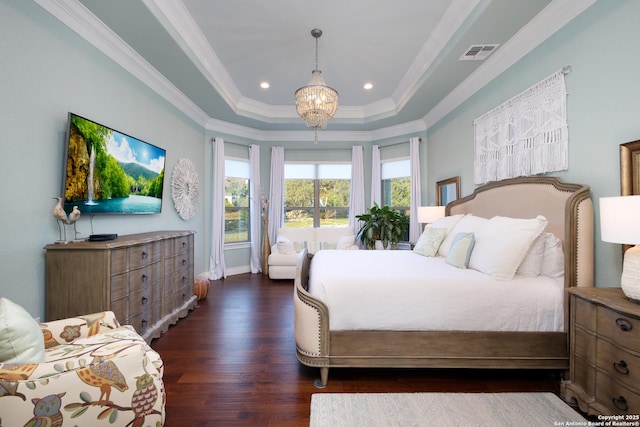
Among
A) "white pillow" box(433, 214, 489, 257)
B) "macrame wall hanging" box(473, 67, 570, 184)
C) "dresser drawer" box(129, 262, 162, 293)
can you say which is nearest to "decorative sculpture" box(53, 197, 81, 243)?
"dresser drawer" box(129, 262, 162, 293)

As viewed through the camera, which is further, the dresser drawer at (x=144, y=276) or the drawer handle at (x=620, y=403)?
the dresser drawer at (x=144, y=276)

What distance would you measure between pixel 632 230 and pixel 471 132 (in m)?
2.55

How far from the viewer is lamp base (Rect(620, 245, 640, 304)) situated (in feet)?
4.71

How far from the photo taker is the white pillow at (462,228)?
2.74 m

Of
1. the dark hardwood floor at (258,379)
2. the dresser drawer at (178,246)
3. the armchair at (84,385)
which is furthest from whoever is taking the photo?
the dresser drawer at (178,246)

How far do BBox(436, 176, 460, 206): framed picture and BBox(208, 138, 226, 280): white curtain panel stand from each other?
3.84 m

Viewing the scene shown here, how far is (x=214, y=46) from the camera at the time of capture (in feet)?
10.8

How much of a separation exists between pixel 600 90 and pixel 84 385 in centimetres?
348

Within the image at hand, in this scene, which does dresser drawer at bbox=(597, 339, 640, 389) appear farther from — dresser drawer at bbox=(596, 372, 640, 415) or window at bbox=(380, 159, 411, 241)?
window at bbox=(380, 159, 411, 241)

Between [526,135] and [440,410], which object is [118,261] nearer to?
[440,410]

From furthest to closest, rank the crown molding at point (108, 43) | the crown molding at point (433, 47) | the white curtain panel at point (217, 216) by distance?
the white curtain panel at point (217, 216), the crown molding at point (433, 47), the crown molding at point (108, 43)

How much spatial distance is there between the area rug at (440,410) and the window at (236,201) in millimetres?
4154

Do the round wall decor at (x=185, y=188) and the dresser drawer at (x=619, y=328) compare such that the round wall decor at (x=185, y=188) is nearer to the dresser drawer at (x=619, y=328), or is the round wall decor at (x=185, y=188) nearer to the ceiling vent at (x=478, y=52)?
the ceiling vent at (x=478, y=52)

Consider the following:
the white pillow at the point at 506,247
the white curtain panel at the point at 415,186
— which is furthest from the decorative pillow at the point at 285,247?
the white pillow at the point at 506,247
